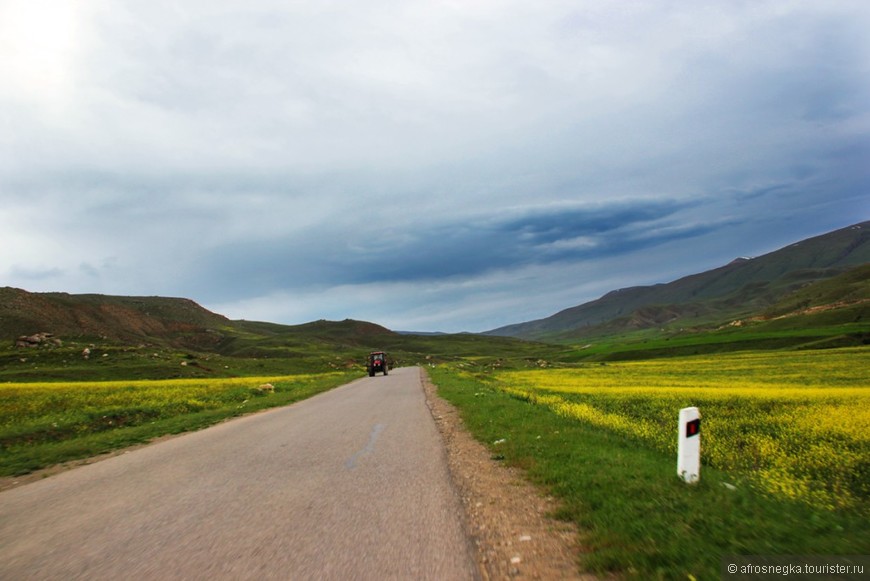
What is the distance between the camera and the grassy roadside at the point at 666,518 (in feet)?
15.5

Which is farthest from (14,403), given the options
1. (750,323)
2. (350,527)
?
(750,323)

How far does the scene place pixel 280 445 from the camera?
1244 centimetres

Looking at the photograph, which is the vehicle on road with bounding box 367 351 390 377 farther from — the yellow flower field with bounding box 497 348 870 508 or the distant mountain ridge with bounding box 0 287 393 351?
the distant mountain ridge with bounding box 0 287 393 351

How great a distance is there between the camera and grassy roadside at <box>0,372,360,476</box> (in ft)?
44.3

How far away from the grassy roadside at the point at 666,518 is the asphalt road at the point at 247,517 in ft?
5.36

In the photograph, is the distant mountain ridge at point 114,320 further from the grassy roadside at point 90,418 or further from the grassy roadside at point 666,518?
the grassy roadside at point 666,518

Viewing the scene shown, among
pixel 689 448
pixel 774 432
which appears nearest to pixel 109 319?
pixel 774 432

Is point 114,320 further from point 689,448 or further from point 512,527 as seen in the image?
point 689,448

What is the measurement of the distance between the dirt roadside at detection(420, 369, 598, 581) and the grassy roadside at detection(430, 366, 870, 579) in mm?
239

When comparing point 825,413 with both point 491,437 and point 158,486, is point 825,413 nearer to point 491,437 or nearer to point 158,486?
point 491,437

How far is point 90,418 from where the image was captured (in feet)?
63.4

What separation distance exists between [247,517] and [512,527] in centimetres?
374

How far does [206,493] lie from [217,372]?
6000cm

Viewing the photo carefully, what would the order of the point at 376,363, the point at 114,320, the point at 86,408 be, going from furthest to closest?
the point at 114,320
the point at 376,363
the point at 86,408
